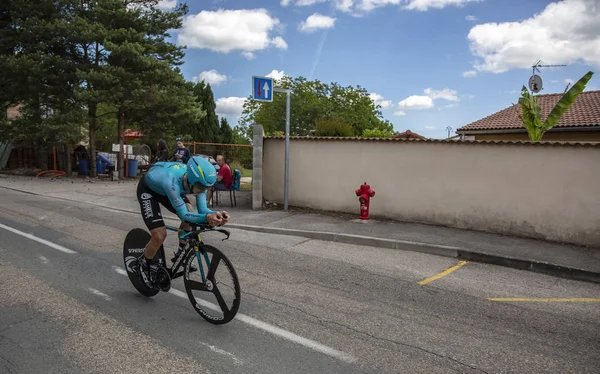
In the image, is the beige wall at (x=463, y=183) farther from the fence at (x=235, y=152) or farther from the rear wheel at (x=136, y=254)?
the fence at (x=235, y=152)

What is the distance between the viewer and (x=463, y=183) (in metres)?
9.65

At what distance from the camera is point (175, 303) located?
470cm

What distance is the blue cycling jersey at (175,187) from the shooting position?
3957mm

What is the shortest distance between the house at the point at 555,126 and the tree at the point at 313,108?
30.5 metres

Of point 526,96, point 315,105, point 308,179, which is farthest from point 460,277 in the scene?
point 315,105

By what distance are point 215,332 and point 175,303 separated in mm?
921

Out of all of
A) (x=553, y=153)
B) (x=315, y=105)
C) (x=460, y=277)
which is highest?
(x=315, y=105)

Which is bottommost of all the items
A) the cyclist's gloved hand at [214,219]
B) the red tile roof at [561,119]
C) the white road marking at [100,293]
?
the white road marking at [100,293]

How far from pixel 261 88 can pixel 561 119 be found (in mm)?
17182

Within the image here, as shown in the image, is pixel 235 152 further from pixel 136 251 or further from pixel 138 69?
pixel 136 251

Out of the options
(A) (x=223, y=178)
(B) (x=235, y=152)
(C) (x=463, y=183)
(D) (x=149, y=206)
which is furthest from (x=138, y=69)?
(D) (x=149, y=206)

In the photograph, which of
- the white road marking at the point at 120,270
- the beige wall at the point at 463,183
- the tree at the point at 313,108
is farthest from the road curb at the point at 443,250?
the tree at the point at 313,108

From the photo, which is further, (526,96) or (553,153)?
(526,96)

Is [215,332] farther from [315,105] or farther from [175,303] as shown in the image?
[315,105]
